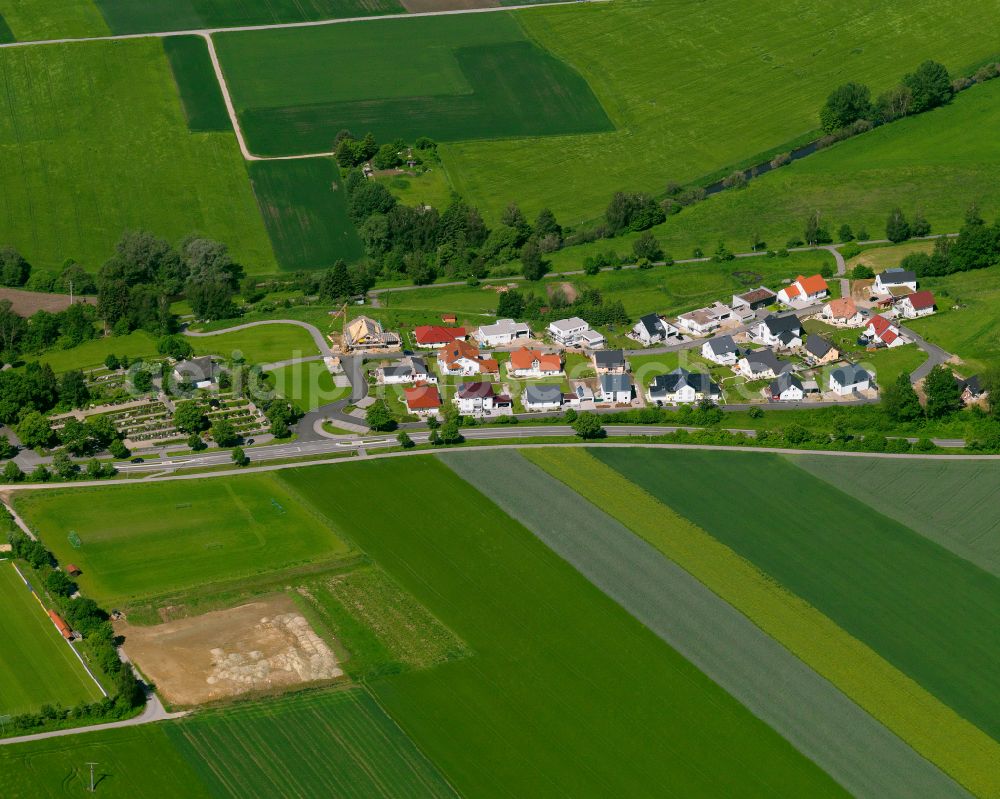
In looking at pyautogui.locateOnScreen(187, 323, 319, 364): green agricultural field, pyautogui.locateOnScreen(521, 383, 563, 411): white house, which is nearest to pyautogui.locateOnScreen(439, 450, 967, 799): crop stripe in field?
pyautogui.locateOnScreen(521, 383, 563, 411): white house

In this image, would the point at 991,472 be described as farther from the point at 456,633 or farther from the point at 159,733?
the point at 159,733

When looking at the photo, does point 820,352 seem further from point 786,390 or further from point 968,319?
point 968,319

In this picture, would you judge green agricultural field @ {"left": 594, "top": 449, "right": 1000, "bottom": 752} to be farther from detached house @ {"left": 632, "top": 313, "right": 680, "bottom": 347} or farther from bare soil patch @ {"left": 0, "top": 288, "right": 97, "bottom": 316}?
bare soil patch @ {"left": 0, "top": 288, "right": 97, "bottom": 316}

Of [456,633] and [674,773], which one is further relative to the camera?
[456,633]

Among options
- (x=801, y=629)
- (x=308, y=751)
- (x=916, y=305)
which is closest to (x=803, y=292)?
(x=916, y=305)

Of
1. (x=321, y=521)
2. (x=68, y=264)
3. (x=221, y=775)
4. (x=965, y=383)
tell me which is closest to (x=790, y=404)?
(x=965, y=383)

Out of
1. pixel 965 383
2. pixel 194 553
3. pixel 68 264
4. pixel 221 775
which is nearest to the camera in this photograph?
pixel 221 775

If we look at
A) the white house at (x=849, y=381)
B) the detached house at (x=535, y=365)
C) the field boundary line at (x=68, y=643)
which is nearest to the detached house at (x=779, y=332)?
the white house at (x=849, y=381)
